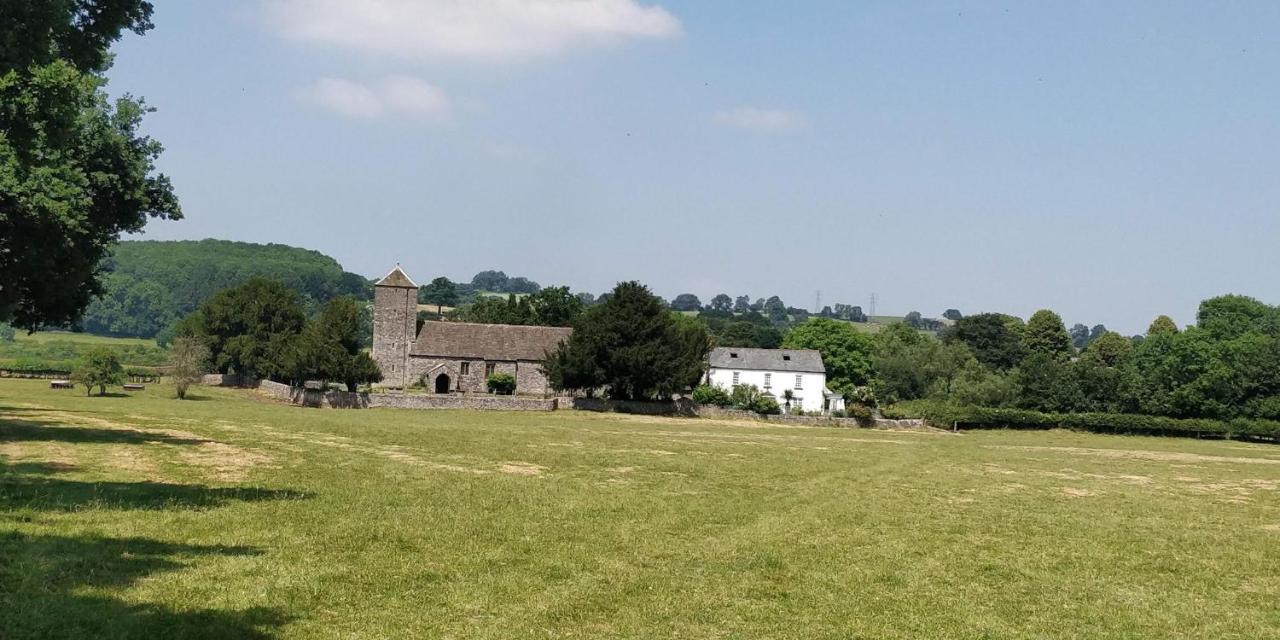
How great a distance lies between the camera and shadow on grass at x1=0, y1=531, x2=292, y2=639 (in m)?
10.2

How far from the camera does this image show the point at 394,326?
84500 mm

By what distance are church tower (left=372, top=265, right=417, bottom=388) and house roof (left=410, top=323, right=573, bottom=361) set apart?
1403mm

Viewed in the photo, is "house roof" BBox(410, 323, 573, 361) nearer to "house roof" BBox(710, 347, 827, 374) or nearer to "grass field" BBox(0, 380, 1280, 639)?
"house roof" BBox(710, 347, 827, 374)

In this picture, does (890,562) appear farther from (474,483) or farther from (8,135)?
(8,135)

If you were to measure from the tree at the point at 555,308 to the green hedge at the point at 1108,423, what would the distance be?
46.9 m

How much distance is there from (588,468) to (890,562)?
13872 millimetres

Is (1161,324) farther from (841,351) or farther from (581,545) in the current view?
(581,545)

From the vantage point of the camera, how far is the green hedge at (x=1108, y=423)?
71.1 metres

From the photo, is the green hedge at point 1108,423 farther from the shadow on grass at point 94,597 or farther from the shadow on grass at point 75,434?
the shadow on grass at point 94,597

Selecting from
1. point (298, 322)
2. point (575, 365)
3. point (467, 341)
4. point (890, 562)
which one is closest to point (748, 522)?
point (890, 562)

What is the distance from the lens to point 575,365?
69688 millimetres

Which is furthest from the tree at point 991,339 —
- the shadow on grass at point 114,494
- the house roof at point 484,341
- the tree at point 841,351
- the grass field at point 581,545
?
the shadow on grass at point 114,494

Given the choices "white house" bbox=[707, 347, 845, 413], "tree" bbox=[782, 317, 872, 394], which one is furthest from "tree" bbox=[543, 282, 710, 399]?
"tree" bbox=[782, 317, 872, 394]

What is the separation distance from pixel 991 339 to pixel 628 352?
301ft
